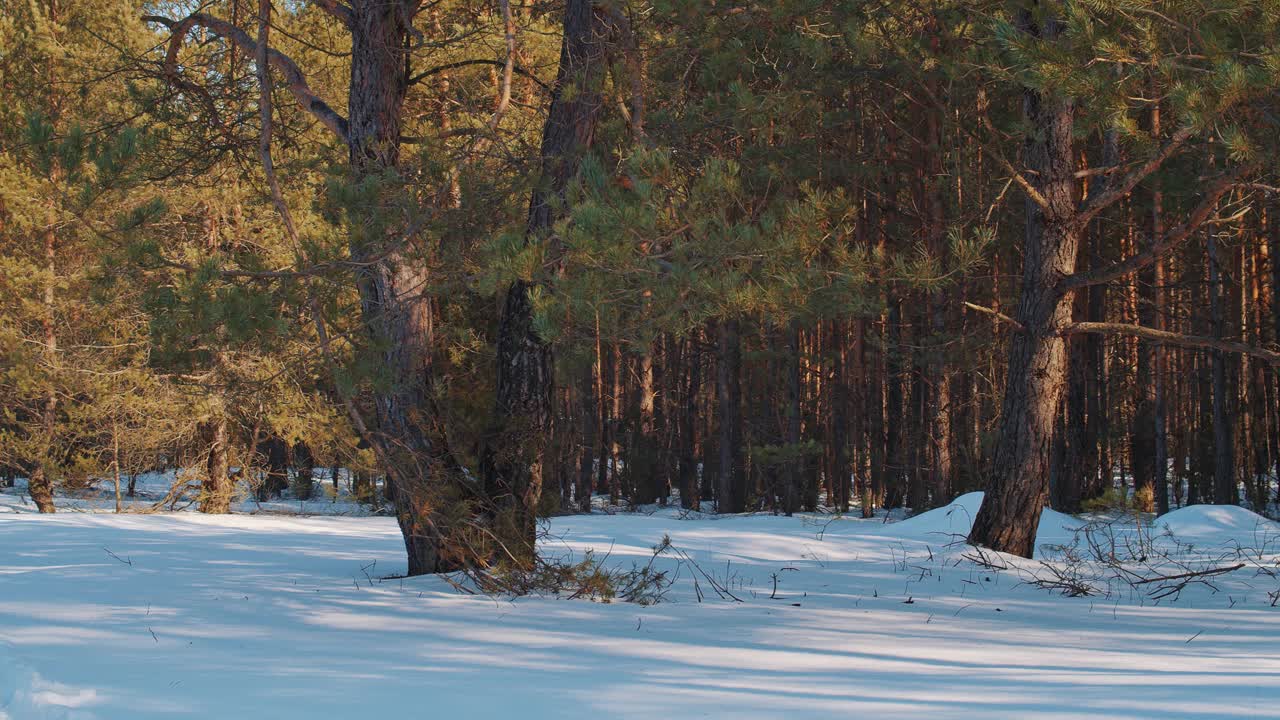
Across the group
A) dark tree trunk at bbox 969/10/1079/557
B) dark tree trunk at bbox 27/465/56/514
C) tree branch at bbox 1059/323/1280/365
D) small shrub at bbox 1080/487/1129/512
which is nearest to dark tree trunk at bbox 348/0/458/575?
dark tree trunk at bbox 969/10/1079/557

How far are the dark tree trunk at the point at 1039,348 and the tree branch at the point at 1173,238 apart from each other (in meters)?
0.23

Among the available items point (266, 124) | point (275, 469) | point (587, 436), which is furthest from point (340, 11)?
point (275, 469)

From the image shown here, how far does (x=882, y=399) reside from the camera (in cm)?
2166

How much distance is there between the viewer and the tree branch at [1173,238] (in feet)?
22.3

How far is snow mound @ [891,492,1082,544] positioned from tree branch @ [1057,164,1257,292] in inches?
118

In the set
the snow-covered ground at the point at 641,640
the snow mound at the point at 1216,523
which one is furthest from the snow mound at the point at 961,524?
the snow-covered ground at the point at 641,640

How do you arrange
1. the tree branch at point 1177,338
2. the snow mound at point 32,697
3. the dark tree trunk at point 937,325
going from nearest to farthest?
the snow mound at point 32,697 → the tree branch at point 1177,338 → the dark tree trunk at point 937,325

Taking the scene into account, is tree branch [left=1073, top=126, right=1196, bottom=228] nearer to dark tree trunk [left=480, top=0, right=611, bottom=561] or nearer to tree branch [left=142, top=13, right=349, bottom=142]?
dark tree trunk [left=480, top=0, right=611, bottom=561]

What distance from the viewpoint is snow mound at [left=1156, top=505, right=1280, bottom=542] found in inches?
428

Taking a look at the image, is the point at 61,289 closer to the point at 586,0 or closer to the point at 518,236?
the point at 586,0

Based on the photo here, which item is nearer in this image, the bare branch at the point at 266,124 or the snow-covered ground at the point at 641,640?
the snow-covered ground at the point at 641,640

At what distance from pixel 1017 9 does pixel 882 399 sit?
14.3 meters

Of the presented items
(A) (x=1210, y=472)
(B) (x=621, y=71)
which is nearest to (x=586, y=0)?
(B) (x=621, y=71)

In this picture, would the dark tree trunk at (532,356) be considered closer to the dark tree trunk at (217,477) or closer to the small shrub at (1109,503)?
the small shrub at (1109,503)
